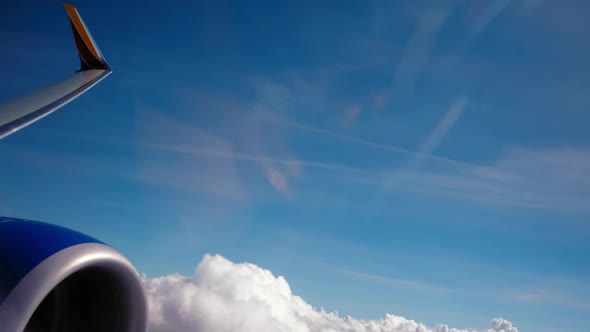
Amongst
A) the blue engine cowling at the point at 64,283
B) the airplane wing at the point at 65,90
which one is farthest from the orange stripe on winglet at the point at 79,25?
the blue engine cowling at the point at 64,283

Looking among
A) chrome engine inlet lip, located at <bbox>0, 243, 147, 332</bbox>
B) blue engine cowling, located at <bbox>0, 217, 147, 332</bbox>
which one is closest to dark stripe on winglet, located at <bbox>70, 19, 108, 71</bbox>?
blue engine cowling, located at <bbox>0, 217, 147, 332</bbox>

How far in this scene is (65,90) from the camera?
16234 millimetres

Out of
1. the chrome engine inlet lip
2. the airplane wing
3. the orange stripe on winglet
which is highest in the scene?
the orange stripe on winglet

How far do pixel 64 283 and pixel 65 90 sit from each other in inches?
324

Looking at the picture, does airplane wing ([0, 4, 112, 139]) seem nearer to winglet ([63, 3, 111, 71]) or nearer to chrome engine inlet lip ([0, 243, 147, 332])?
Answer: winglet ([63, 3, 111, 71])

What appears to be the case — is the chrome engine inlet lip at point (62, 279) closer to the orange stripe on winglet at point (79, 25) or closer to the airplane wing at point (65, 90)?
the airplane wing at point (65, 90)

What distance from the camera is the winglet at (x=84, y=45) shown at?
63.8 ft

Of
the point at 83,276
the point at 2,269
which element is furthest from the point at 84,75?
the point at 2,269

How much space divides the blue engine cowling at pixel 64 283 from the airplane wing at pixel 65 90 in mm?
3780

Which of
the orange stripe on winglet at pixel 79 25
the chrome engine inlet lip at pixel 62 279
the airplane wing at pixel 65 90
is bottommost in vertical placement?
the chrome engine inlet lip at pixel 62 279

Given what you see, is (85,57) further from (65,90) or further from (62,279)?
(62,279)

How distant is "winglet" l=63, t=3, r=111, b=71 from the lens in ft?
63.8

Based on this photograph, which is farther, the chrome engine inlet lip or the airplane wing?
the airplane wing

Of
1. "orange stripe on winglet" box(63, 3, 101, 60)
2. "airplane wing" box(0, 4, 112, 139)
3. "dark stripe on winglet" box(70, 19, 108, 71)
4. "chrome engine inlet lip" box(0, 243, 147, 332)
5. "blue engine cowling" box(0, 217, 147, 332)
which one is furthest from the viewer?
"dark stripe on winglet" box(70, 19, 108, 71)
